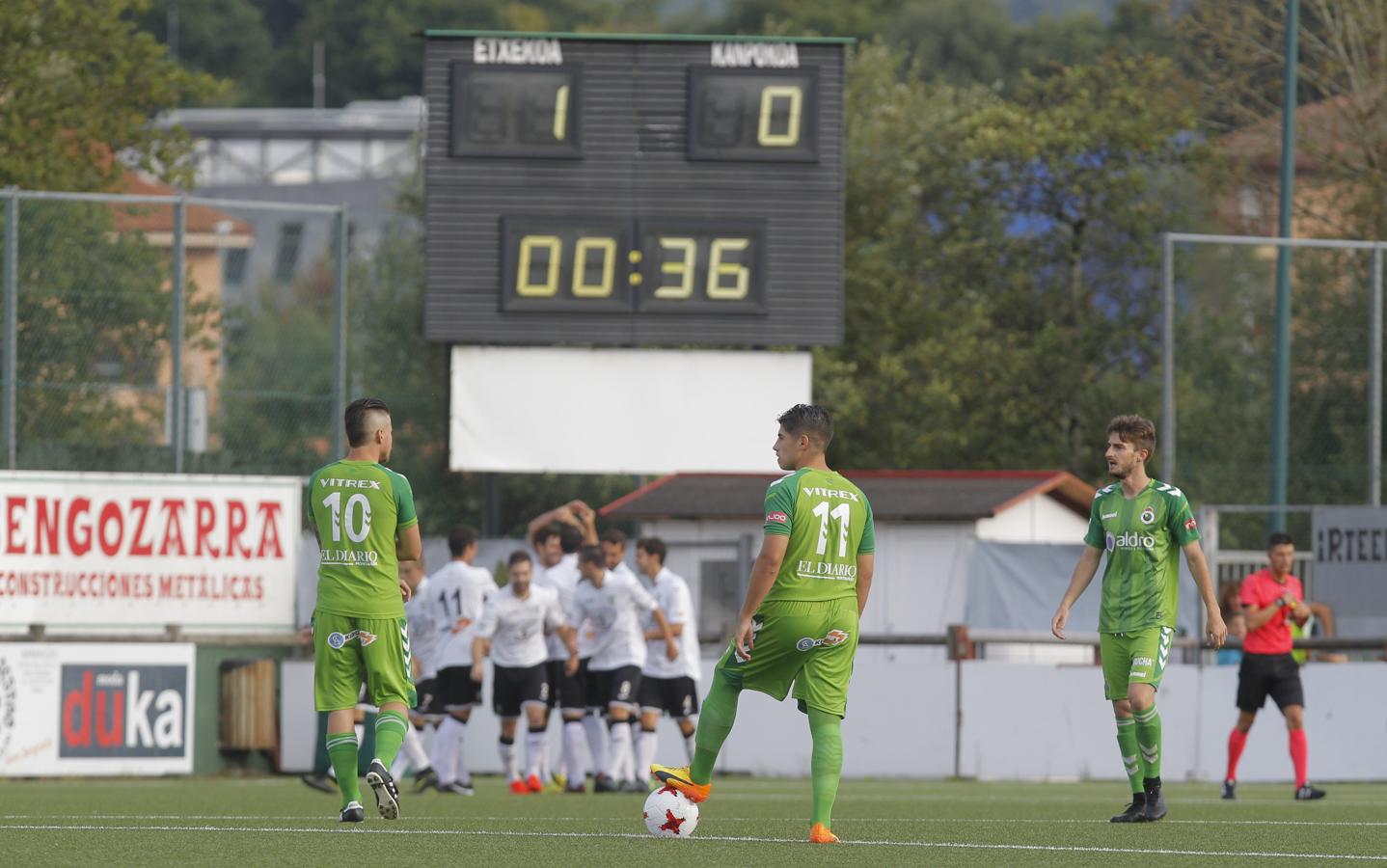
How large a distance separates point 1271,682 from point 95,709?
33.7 ft

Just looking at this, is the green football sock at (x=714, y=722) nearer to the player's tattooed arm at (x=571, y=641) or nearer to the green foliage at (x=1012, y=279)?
the player's tattooed arm at (x=571, y=641)

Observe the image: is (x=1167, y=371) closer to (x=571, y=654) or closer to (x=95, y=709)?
(x=571, y=654)

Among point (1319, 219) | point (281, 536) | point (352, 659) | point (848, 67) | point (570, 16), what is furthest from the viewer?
point (570, 16)

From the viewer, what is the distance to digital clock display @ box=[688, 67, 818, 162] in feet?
79.9

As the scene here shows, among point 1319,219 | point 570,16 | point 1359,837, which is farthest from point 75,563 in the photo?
point 570,16

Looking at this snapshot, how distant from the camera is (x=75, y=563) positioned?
878 inches

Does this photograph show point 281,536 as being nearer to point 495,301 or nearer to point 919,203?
point 495,301

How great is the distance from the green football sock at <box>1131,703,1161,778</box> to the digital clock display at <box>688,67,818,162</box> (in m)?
12.9

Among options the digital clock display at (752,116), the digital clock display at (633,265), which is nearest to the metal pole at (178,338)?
the digital clock display at (633,265)

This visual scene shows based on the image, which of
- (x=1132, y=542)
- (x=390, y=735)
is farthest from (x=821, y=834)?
(x=1132, y=542)

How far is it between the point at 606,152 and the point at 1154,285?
18.4m

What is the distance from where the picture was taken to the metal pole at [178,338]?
76.7 ft

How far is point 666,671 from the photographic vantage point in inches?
755

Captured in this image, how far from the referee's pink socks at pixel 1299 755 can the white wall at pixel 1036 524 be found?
49.5 feet
